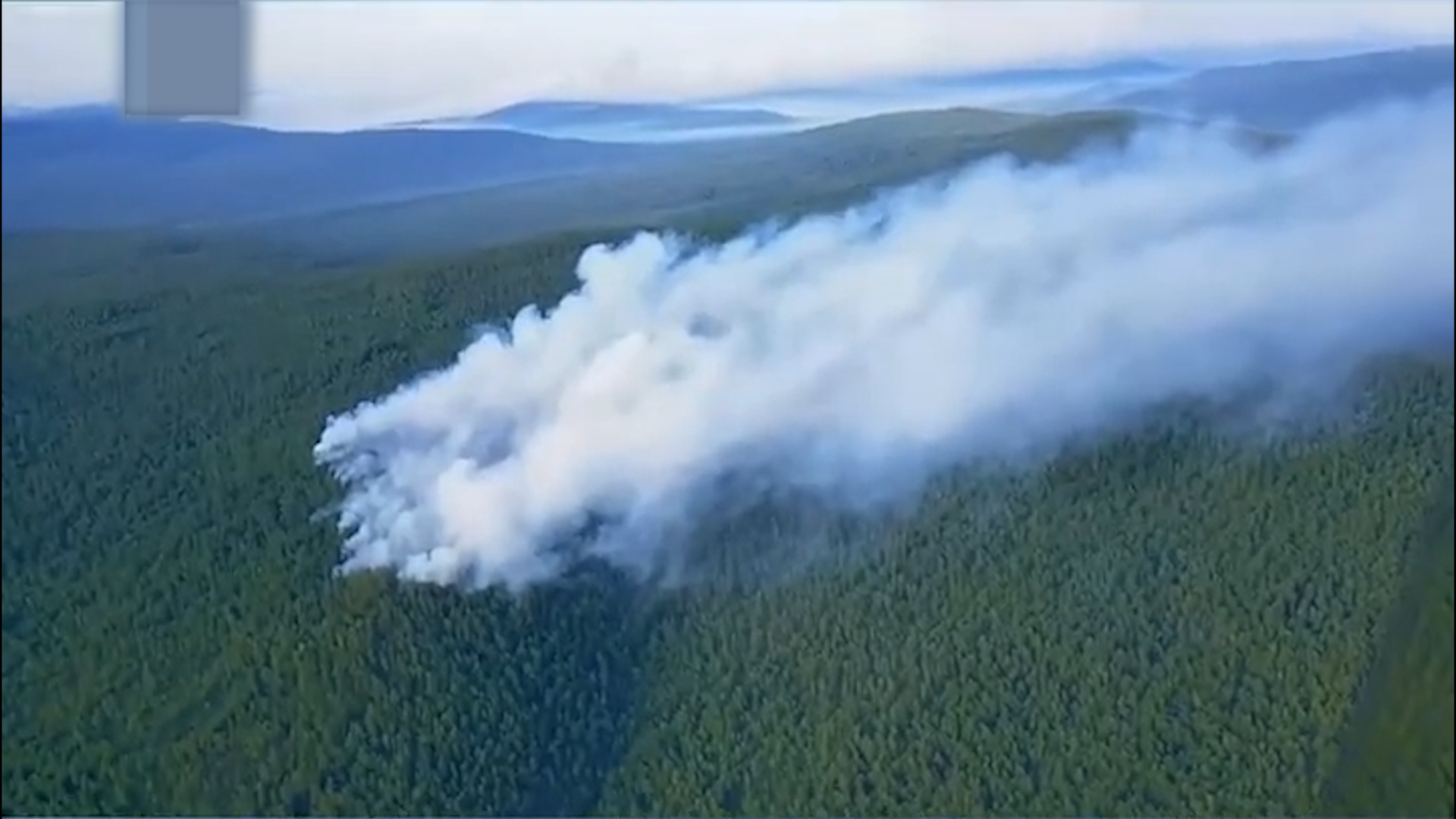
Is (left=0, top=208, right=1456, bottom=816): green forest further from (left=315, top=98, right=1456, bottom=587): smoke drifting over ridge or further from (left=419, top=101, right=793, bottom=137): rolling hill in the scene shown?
(left=419, top=101, right=793, bottom=137): rolling hill

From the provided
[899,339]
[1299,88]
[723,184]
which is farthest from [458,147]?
[1299,88]

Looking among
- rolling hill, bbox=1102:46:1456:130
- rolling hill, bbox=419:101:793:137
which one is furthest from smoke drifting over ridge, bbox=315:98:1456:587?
rolling hill, bbox=419:101:793:137

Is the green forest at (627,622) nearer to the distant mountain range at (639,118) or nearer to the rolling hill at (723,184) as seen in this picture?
the rolling hill at (723,184)

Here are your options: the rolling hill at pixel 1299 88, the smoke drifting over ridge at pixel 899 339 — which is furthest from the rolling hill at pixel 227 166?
the rolling hill at pixel 1299 88

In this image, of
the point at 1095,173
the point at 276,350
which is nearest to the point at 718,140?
the point at 1095,173

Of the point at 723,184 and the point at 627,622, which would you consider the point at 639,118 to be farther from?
the point at 627,622
